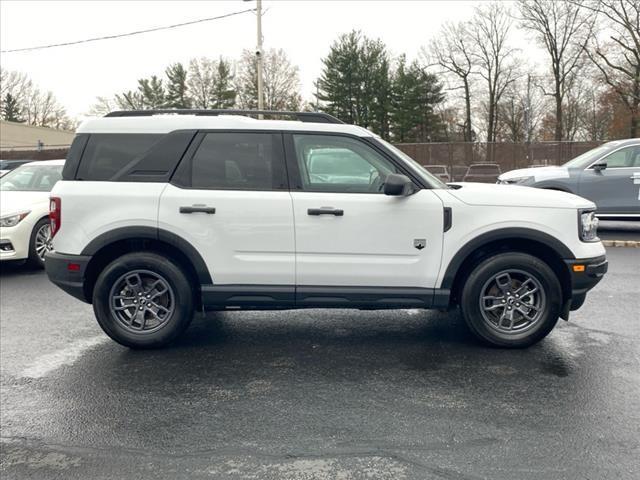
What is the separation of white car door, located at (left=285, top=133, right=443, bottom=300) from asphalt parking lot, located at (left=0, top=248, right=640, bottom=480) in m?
0.67

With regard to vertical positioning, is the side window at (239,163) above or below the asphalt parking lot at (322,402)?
above

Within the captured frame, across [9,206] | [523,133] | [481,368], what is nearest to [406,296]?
[481,368]

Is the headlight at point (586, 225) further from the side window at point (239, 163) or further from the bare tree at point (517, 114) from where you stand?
the bare tree at point (517, 114)

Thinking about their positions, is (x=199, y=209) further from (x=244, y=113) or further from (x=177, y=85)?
(x=177, y=85)

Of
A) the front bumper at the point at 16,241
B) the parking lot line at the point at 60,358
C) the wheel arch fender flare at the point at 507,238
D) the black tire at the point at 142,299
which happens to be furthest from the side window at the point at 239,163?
the front bumper at the point at 16,241

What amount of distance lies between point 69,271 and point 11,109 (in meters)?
77.0

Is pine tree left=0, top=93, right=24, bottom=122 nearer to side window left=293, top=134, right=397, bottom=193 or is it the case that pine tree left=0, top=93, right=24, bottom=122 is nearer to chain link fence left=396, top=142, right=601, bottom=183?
chain link fence left=396, top=142, right=601, bottom=183

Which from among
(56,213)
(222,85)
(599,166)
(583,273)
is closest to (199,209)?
(56,213)

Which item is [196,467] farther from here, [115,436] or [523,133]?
[523,133]

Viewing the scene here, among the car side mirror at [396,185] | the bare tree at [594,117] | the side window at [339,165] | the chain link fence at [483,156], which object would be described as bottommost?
the car side mirror at [396,185]

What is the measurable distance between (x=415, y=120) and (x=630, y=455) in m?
54.4

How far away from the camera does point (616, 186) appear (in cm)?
1092

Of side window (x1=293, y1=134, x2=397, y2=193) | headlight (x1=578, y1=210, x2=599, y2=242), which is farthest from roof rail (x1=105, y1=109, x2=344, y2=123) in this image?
headlight (x1=578, y1=210, x2=599, y2=242)

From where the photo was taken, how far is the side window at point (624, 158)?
11.1 m
